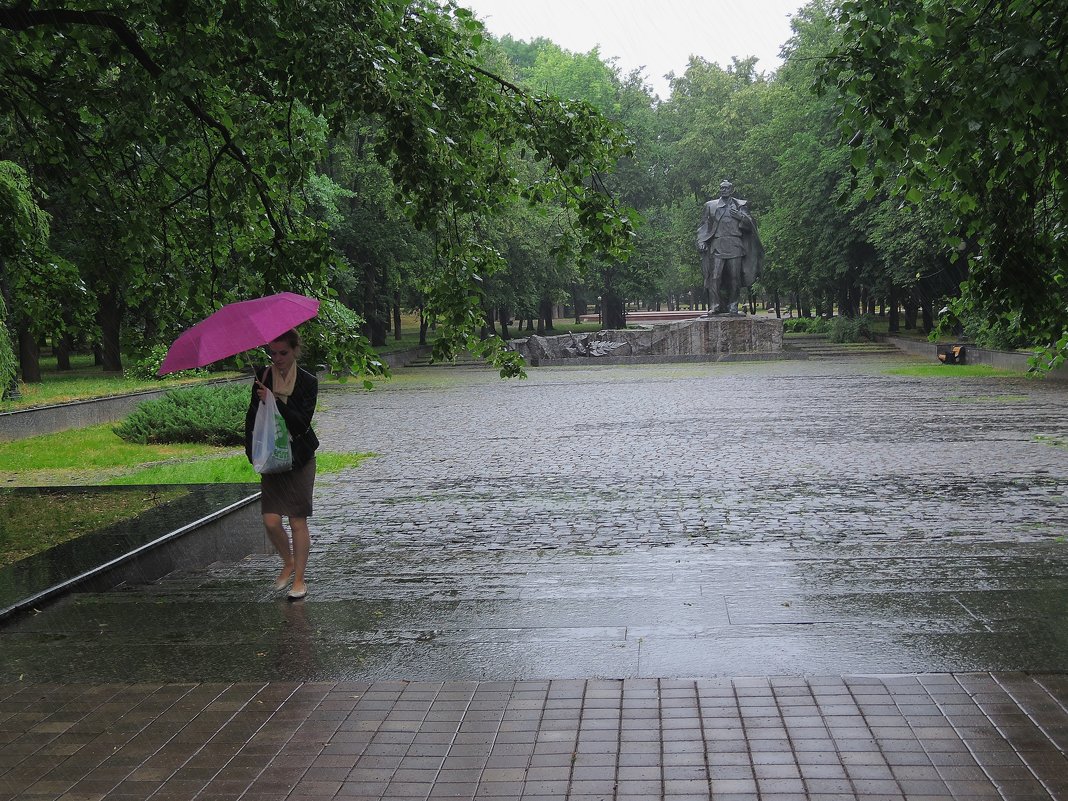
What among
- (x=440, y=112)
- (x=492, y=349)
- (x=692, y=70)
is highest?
(x=692, y=70)

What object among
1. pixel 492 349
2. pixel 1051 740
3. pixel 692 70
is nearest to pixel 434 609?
pixel 492 349

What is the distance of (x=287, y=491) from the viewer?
6422 millimetres

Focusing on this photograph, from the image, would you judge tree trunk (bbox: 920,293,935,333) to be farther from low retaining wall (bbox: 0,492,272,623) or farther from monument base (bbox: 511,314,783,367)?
low retaining wall (bbox: 0,492,272,623)

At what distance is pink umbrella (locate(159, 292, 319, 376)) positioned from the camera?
566cm

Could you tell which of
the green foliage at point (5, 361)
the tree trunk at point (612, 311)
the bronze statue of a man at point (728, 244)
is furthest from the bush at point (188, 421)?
the tree trunk at point (612, 311)

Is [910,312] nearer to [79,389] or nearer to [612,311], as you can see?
[612,311]

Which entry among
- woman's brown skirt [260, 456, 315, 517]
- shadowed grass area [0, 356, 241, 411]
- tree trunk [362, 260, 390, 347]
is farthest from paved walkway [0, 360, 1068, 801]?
tree trunk [362, 260, 390, 347]

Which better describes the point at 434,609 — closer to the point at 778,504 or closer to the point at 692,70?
the point at 778,504

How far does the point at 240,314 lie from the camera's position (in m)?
5.89

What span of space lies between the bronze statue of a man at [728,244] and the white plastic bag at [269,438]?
117 ft

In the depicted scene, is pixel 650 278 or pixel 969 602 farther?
pixel 650 278

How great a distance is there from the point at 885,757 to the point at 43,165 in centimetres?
894

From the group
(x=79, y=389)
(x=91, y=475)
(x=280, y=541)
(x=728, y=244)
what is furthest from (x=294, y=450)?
(x=728, y=244)

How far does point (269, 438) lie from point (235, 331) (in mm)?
708
